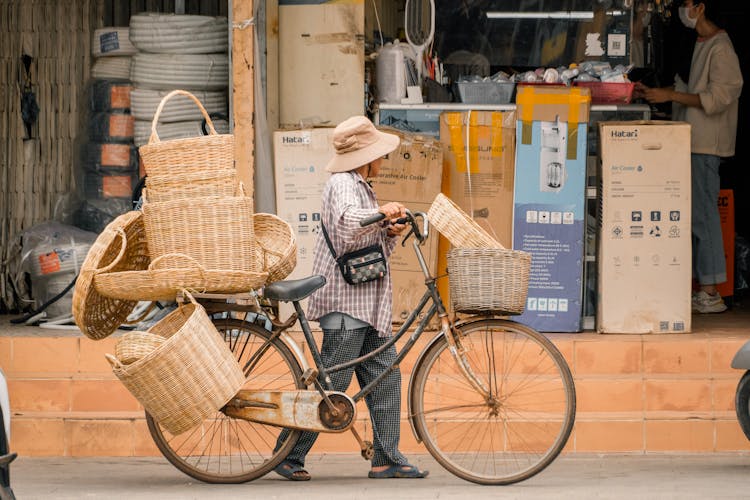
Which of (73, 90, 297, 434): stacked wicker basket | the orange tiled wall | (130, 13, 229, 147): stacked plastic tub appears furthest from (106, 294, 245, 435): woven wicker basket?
(130, 13, 229, 147): stacked plastic tub

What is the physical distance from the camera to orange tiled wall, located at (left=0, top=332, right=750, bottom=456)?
8.16 metres

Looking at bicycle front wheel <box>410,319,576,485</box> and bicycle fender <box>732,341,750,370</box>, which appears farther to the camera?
bicycle fender <box>732,341,750,370</box>

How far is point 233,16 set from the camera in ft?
29.3

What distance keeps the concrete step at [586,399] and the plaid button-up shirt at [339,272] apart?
1402 millimetres

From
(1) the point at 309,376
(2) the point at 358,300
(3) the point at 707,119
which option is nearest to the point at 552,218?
(3) the point at 707,119

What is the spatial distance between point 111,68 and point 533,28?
3.30 metres

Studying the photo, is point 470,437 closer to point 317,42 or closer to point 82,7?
point 317,42

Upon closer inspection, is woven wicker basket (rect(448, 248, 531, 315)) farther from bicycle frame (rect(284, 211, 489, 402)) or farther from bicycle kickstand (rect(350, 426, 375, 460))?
bicycle kickstand (rect(350, 426, 375, 460))

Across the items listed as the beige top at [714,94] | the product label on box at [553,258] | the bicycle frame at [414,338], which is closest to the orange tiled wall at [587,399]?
the product label on box at [553,258]

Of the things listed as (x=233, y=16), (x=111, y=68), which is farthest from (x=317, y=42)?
(x=111, y=68)

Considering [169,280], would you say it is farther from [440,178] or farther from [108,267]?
[440,178]

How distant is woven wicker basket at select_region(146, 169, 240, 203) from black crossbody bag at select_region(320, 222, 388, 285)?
0.70 meters

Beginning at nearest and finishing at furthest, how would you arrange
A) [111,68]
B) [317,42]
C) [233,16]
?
[233,16], [317,42], [111,68]

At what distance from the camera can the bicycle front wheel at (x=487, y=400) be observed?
6785 mm
